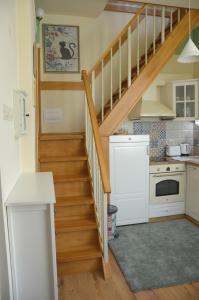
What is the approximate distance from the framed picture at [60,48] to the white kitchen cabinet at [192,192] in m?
2.51

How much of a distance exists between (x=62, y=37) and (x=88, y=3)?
71cm

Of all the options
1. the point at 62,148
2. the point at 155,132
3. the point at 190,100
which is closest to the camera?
the point at 62,148

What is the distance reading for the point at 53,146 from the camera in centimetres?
304

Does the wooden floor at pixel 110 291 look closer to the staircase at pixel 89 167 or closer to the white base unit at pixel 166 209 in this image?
the staircase at pixel 89 167

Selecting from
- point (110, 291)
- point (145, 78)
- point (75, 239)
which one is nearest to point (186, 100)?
point (145, 78)

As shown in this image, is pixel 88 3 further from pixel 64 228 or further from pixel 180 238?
pixel 180 238

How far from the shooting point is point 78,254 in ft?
7.36

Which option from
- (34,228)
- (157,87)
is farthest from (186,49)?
(34,228)

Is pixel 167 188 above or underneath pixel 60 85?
underneath

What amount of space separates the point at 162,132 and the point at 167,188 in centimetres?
104

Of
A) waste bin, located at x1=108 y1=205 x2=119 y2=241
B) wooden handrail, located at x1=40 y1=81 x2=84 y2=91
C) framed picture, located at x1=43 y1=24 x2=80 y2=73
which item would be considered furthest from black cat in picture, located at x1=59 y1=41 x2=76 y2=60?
waste bin, located at x1=108 y1=205 x2=119 y2=241

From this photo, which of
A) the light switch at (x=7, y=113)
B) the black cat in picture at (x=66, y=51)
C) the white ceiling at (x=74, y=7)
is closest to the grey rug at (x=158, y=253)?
the light switch at (x=7, y=113)

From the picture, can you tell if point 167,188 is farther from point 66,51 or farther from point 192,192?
point 66,51

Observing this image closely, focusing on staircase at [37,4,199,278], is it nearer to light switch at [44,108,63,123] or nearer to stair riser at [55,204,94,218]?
stair riser at [55,204,94,218]
